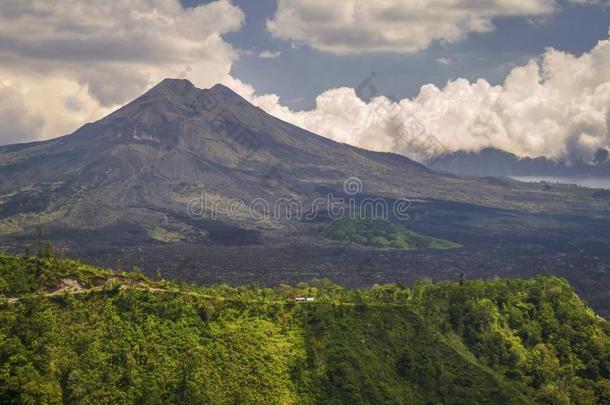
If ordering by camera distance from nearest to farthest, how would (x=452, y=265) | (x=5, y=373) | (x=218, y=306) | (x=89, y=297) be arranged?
1. (x=5, y=373)
2. (x=89, y=297)
3. (x=218, y=306)
4. (x=452, y=265)

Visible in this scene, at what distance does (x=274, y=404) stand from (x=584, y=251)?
157m

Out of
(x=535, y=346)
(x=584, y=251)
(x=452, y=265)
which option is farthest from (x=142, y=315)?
(x=584, y=251)

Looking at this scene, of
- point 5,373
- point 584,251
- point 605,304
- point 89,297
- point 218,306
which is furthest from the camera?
point 584,251

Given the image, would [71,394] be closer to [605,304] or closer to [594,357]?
[594,357]

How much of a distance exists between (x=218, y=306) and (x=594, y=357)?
127 ft

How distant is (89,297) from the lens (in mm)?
55156

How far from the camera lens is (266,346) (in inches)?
2216

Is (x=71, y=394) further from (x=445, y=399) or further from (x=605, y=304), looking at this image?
(x=605, y=304)

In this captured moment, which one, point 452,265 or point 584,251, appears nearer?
point 452,265

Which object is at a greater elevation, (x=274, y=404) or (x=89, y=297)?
(x=89, y=297)

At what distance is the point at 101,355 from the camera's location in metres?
50.1

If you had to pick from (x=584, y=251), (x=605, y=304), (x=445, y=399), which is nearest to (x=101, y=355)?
(x=445, y=399)

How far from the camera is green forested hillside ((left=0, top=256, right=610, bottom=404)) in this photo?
48.6 m

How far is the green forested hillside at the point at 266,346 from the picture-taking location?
48.6 metres
